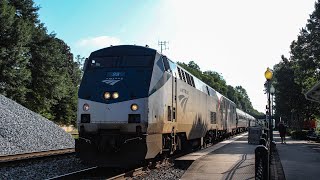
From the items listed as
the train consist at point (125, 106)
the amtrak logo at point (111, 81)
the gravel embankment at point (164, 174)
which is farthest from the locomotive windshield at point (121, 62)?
the gravel embankment at point (164, 174)

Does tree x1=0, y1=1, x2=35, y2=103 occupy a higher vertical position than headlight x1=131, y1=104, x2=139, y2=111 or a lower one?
higher

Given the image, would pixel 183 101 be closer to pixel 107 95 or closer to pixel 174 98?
pixel 174 98

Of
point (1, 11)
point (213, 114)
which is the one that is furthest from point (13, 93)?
point (213, 114)

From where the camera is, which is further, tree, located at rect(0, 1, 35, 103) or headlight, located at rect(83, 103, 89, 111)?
tree, located at rect(0, 1, 35, 103)

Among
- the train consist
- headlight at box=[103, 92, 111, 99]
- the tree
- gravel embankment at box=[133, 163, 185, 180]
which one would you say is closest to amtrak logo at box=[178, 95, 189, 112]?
the train consist

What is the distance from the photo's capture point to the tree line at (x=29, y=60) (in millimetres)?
41656

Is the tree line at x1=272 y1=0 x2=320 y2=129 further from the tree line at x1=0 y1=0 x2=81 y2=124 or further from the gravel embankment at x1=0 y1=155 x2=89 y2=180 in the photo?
the gravel embankment at x1=0 y1=155 x2=89 y2=180

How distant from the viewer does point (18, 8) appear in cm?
5006

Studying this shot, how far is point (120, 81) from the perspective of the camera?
13.0m

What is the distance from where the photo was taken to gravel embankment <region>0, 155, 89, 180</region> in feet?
42.2

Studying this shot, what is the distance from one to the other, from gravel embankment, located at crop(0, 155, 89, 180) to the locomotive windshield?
3.88 m

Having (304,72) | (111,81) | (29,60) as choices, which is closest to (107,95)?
(111,81)

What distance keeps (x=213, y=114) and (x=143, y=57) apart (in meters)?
13.1

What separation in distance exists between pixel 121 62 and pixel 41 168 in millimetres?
4844
